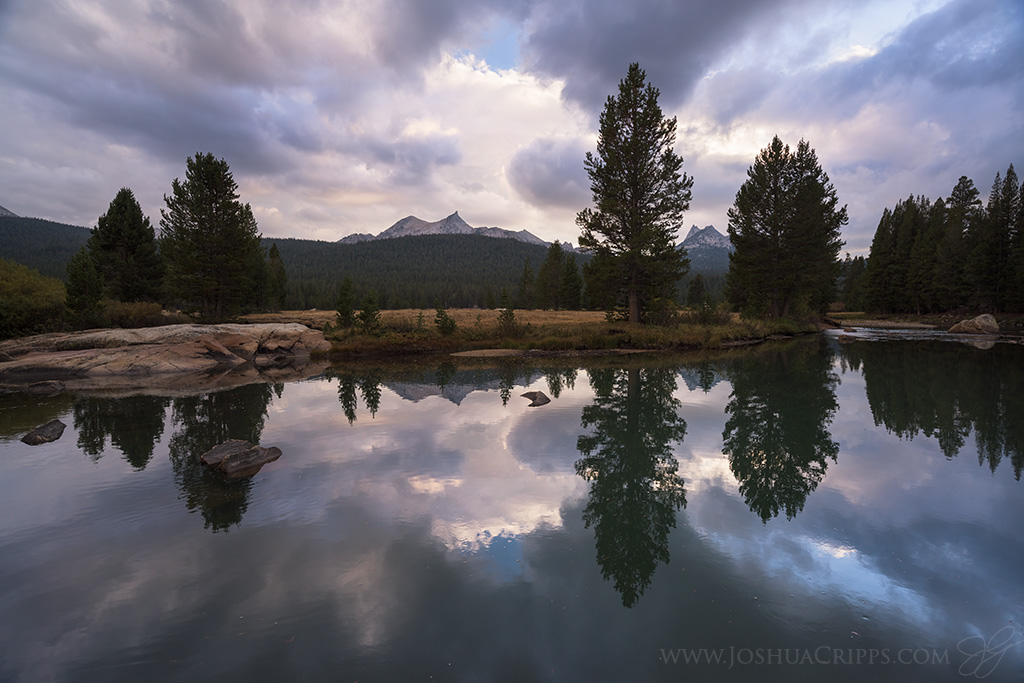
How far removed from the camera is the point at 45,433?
1095 cm

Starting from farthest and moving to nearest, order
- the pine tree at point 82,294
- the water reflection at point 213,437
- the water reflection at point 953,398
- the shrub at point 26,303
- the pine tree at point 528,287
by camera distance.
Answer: the pine tree at point 528,287, the pine tree at point 82,294, the shrub at point 26,303, the water reflection at point 953,398, the water reflection at point 213,437

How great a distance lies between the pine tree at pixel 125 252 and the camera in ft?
122

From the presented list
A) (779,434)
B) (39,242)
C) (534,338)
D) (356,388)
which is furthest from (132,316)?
(39,242)

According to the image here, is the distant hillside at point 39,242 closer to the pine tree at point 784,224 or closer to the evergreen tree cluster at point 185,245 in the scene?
the evergreen tree cluster at point 185,245

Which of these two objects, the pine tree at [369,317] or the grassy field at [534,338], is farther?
the pine tree at [369,317]

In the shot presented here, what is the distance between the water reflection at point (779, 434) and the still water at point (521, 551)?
86 millimetres

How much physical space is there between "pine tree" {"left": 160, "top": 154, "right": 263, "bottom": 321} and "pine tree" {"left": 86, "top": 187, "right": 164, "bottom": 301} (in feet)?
12.5

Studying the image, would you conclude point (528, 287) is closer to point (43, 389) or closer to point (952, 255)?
point (952, 255)

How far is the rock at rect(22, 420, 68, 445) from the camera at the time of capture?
34.7ft

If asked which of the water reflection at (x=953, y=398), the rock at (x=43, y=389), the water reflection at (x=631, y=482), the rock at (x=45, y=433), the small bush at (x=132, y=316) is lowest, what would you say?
the rock at (x=43, y=389)

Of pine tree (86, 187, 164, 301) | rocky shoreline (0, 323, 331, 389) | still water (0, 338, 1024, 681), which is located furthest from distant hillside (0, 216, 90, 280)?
still water (0, 338, 1024, 681)

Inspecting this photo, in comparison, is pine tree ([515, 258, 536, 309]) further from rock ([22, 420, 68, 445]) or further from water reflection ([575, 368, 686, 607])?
rock ([22, 420, 68, 445])

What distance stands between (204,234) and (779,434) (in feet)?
139

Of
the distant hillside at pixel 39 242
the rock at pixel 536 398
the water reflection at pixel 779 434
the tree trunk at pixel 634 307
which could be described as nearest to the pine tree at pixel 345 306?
the tree trunk at pixel 634 307
